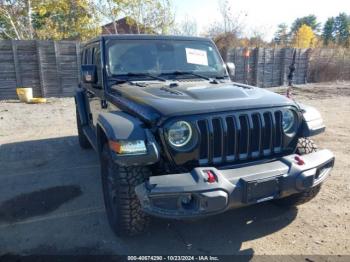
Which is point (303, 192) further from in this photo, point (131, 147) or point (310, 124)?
point (131, 147)

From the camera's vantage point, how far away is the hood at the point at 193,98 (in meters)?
2.57

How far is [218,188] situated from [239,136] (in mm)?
578

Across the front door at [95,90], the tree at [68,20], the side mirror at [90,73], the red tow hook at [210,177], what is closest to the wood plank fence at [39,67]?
the tree at [68,20]

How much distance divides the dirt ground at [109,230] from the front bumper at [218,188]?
686 millimetres

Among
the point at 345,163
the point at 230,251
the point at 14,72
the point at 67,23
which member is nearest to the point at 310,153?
the point at 230,251

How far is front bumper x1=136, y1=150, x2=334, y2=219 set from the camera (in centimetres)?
223

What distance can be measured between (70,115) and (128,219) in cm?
754

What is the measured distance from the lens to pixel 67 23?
19.6 meters

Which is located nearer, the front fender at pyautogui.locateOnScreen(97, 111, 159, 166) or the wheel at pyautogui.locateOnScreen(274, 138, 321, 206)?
the front fender at pyautogui.locateOnScreen(97, 111, 159, 166)

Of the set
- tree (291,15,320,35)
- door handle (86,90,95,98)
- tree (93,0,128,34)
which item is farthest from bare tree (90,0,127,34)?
tree (291,15,320,35)

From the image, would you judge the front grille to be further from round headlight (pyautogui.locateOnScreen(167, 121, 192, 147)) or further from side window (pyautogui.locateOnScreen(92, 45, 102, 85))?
side window (pyautogui.locateOnScreen(92, 45, 102, 85))

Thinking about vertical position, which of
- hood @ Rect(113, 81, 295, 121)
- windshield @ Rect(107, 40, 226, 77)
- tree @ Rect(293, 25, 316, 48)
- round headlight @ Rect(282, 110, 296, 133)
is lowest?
round headlight @ Rect(282, 110, 296, 133)

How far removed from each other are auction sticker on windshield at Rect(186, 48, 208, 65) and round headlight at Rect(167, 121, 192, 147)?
1.70m

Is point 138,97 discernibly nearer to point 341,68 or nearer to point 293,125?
point 293,125
